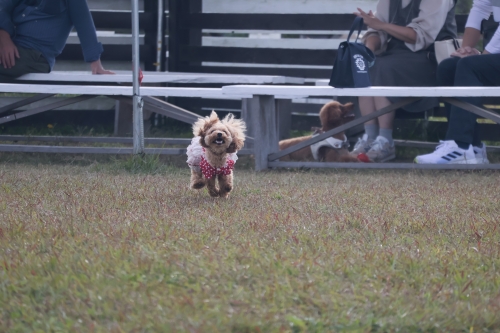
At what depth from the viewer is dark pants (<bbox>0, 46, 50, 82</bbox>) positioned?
529 cm

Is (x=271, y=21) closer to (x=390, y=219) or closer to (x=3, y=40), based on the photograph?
(x=3, y=40)

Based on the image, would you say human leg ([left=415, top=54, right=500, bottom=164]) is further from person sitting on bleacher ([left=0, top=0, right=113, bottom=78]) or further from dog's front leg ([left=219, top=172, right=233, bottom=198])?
person sitting on bleacher ([left=0, top=0, right=113, bottom=78])

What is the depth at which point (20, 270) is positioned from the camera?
205 centimetres

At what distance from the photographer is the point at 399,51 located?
5691mm

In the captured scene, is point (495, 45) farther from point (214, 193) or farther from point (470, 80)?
point (214, 193)

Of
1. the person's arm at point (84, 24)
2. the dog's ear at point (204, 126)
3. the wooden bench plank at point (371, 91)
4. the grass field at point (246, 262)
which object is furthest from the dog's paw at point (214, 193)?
the person's arm at point (84, 24)

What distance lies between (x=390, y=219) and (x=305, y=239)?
601 millimetres

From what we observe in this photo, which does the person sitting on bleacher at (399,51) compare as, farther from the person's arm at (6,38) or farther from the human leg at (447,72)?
the person's arm at (6,38)

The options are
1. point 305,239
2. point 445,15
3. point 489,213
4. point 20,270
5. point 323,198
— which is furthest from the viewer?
point 445,15

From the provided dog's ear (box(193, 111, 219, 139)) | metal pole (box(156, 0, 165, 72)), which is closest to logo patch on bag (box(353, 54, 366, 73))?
dog's ear (box(193, 111, 219, 139))

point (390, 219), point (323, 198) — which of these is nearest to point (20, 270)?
point (390, 219)

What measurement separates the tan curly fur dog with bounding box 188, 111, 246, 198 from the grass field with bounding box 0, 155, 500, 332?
135 mm

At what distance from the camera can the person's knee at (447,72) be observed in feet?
17.0

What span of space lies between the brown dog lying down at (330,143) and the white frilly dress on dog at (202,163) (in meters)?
1.94
